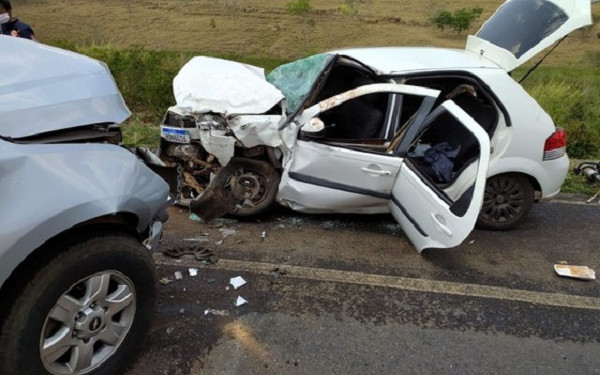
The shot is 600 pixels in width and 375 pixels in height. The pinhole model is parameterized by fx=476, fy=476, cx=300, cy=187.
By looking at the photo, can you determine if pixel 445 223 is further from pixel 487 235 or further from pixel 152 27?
pixel 152 27

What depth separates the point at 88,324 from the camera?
2141mm

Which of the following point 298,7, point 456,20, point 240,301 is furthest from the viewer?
point 298,7

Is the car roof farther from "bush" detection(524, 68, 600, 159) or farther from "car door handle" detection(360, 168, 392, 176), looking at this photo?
"bush" detection(524, 68, 600, 159)

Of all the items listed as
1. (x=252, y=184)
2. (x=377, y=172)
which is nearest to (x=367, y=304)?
(x=377, y=172)

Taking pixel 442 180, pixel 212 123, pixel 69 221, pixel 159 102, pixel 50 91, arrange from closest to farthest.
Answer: pixel 69 221 → pixel 50 91 → pixel 442 180 → pixel 212 123 → pixel 159 102

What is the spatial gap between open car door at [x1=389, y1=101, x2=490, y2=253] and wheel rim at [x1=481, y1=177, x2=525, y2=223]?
1.64ft

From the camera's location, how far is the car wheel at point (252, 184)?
4.41 meters

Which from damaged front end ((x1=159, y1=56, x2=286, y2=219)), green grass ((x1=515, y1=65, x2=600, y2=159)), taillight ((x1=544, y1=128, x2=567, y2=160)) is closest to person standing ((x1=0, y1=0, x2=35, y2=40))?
damaged front end ((x1=159, y1=56, x2=286, y2=219))

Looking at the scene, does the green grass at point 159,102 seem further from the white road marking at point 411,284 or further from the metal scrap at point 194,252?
the white road marking at point 411,284

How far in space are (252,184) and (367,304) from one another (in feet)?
5.66

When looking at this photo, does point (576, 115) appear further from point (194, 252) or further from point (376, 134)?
point (194, 252)

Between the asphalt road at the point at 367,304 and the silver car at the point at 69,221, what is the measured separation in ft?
1.68

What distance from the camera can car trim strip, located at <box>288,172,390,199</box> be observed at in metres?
4.14

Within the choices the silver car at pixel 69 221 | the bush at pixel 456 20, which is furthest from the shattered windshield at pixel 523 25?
the bush at pixel 456 20
